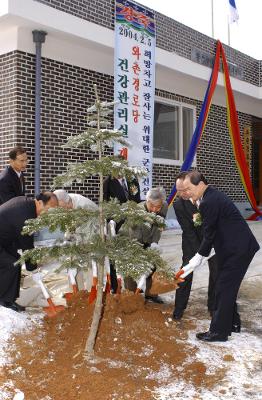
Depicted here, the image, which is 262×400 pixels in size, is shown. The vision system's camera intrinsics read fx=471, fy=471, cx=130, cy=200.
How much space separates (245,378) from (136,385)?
0.75m

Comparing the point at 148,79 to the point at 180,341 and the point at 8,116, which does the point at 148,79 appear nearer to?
the point at 8,116

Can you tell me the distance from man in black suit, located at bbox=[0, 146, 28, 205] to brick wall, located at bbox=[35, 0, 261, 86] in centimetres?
346

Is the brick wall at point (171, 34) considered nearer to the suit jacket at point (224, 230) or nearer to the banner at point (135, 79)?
the banner at point (135, 79)

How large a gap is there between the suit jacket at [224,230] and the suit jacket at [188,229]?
48 cm

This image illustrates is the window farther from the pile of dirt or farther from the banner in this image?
the pile of dirt

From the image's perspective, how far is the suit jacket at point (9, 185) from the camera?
5.61 m

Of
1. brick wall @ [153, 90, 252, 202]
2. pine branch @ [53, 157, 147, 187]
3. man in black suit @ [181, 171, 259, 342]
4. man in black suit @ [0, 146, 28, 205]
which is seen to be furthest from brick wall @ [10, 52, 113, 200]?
pine branch @ [53, 157, 147, 187]

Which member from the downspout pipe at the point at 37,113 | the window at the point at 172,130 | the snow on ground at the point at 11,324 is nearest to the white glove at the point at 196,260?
the snow on ground at the point at 11,324

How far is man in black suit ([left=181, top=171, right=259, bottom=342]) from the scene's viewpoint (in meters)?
3.93

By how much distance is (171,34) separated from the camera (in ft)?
35.2

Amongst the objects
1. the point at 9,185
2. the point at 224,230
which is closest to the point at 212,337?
the point at 224,230

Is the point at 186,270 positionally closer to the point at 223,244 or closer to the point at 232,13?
the point at 223,244

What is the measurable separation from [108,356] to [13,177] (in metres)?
2.90

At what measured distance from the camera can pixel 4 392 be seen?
2.83 metres
